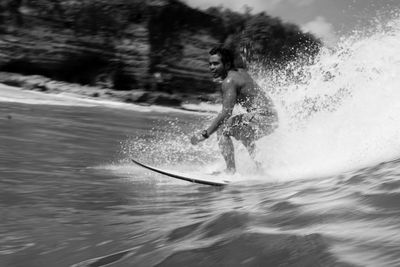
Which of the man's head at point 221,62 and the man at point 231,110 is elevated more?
the man's head at point 221,62

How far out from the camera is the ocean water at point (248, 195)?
7.78 ft

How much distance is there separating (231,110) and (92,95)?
2829 centimetres

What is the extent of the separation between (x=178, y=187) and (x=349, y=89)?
2544 millimetres

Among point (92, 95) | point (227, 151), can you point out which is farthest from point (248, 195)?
point (92, 95)

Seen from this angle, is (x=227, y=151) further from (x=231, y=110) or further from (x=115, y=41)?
(x=115, y=41)

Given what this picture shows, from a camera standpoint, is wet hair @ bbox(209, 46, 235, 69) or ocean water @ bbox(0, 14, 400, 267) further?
wet hair @ bbox(209, 46, 235, 69)

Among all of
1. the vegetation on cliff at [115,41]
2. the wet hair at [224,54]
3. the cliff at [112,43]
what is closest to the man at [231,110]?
the wet hair at [224,54]

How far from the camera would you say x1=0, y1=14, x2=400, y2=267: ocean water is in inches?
93.4

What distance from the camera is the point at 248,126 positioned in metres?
6.39

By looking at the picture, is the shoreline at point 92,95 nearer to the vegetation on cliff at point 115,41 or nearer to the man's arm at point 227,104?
the vegetation on cliff at point 115,41

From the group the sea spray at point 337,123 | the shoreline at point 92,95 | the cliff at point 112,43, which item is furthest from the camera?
the cliff at point 112,43

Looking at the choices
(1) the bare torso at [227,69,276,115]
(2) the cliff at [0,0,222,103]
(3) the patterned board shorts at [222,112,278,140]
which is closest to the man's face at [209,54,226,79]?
(1) the bare torso at [227,69,276,115]

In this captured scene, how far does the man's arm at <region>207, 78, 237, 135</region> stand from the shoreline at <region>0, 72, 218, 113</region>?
22.9 meters

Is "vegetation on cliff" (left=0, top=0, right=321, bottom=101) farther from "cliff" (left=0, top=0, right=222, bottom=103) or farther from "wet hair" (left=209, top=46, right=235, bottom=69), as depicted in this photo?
"wet hair" (left=209, top=46, right=235, bottom=69)
